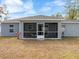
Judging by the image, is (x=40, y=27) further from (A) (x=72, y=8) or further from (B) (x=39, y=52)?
(A) (x=72, y=8)

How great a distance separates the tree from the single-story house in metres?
18.0

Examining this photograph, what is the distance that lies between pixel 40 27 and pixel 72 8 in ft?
88.8

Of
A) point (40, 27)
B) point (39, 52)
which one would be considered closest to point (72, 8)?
point (40, 27)

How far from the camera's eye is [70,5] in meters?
52.7

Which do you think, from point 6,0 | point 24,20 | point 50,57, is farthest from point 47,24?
point 6,0

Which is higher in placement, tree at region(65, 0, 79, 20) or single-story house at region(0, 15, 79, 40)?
tree at region(65, 0, 79, 20)

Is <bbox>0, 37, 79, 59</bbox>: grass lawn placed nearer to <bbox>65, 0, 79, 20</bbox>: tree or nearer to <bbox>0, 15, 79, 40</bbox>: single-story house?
<bbox>0, 15, 79, 40</bbox>: single-story house

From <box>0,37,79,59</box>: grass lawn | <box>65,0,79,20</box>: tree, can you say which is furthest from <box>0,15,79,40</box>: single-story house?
<box>65,0,79,20</box>: tree

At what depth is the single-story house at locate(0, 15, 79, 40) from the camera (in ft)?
87.8

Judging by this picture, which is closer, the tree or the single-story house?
the single-story house

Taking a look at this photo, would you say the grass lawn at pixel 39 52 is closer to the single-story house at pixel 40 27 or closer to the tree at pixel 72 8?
the single-story house at pixel 40 27

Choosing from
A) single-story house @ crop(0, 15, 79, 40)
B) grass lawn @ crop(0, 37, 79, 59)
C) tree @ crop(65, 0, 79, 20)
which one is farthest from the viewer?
tree @ crop(65, 0, 79, 20)

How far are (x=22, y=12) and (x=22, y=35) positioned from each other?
30.8 meters

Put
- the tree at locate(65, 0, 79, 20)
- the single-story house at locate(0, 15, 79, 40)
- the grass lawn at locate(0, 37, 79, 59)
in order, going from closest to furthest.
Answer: the grass lawn at locate(0, 37, 79, 59)
the single-story house at locate(0, 15, 79, 40)
the tree at locate(65, 0, 79, 20)
